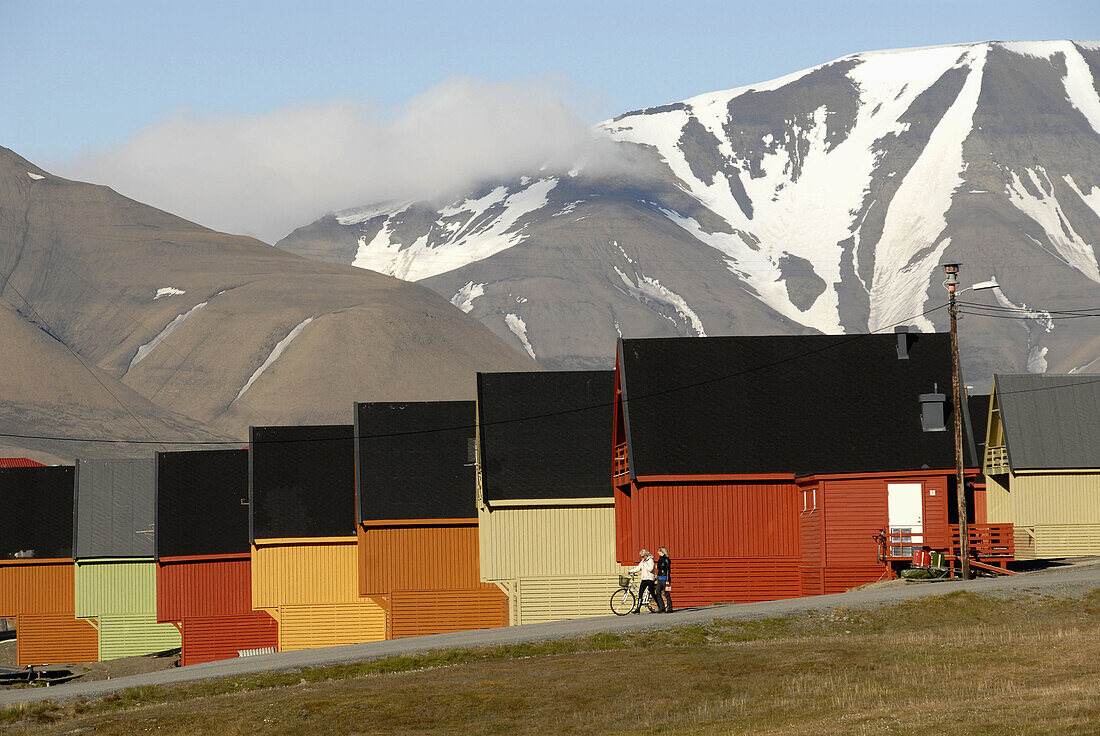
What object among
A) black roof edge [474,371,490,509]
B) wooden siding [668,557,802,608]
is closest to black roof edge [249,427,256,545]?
black roof edge [474,371,490,509]

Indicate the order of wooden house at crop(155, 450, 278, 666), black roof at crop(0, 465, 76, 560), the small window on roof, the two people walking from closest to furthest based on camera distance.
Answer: the two people walking
the small window on roof
wooden house at crop(155, 450, 278, 666)
black roof at crop(0, 465, 76, 560)

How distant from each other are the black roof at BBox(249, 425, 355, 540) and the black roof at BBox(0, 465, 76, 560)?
13648 mm

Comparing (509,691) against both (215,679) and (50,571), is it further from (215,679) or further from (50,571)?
(50,571)

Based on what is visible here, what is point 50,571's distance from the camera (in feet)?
224

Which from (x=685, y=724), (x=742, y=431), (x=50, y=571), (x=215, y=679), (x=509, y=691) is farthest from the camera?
(x=50, y=571)

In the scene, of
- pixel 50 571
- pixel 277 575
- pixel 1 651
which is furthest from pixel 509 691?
pixel 1 651

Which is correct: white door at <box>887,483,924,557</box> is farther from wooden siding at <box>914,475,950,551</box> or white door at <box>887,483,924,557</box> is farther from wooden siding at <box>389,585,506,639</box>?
wooden siding at <box>389,585,506,639</box>

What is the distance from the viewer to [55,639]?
6806 cm

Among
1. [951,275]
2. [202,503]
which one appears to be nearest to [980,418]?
[951,275]

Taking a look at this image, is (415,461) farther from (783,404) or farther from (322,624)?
(783,404)

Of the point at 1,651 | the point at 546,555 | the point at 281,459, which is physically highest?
the point at 281,459

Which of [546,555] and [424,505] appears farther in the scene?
[424,505]

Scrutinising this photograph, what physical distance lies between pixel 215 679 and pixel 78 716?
9.89ft

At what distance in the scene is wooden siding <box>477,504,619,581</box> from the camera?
5012cm
